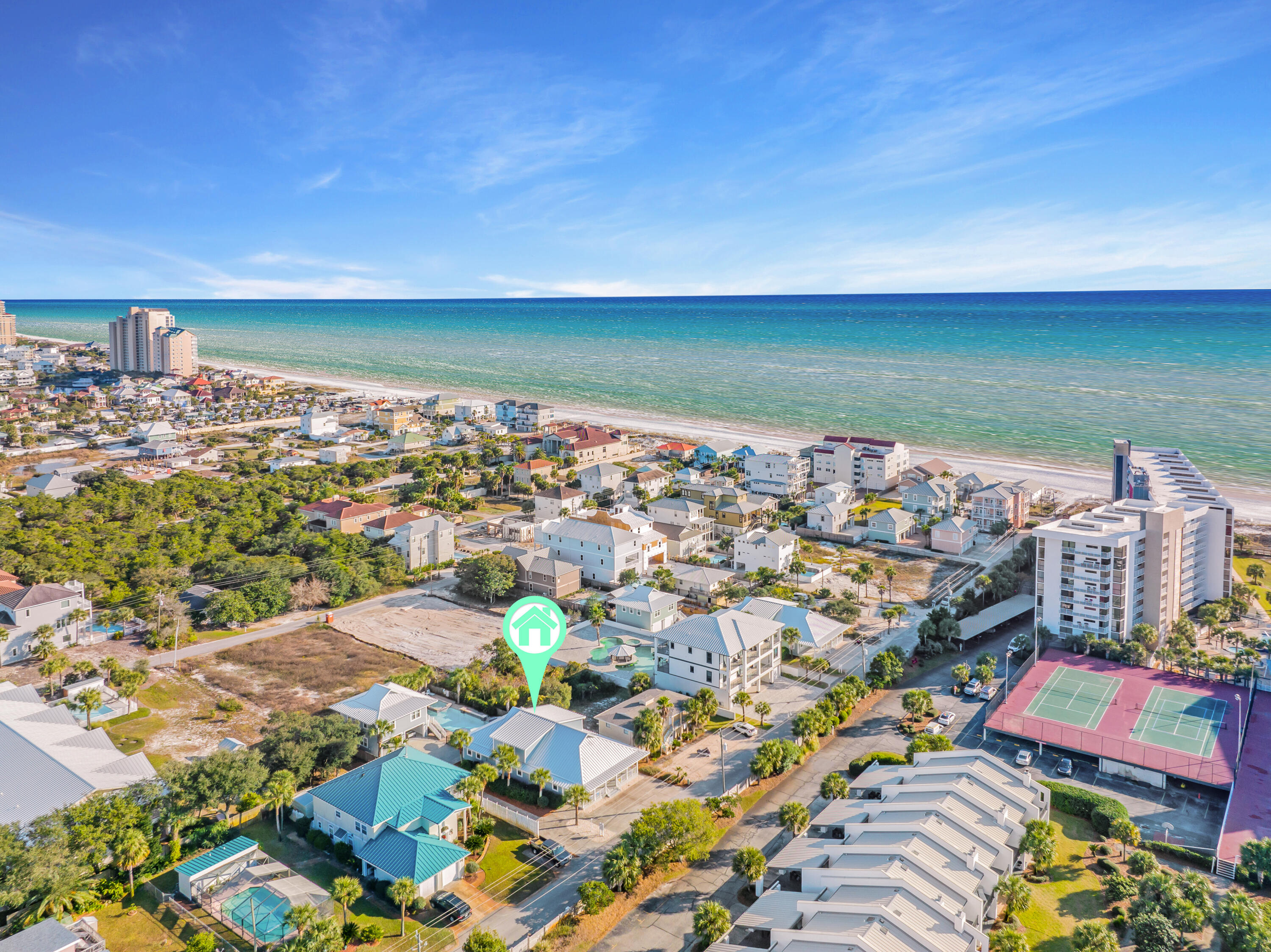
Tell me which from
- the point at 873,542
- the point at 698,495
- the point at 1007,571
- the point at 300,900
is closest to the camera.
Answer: the point at 300,900

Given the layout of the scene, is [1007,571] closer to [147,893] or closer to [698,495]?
[698,495]

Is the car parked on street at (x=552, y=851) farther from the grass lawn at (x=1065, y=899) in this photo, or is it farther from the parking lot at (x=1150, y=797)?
the parking lot at (x=1150, y=797)

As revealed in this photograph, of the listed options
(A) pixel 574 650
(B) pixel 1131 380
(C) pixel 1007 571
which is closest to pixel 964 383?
(B) pixel 1131 380

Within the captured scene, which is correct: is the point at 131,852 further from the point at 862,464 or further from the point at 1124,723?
the point at 862,464

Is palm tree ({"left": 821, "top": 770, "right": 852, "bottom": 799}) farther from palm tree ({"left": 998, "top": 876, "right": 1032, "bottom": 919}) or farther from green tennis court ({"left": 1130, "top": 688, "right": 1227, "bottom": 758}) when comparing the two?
green tennis court ({"left": 1130, "top": 688, "right": 1227, "bottom": 758})

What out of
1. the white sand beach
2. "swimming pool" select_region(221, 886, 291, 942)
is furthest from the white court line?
the white sand beach

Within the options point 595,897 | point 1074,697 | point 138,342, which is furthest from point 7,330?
point 1074,697
